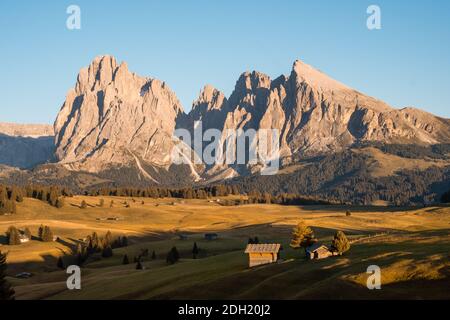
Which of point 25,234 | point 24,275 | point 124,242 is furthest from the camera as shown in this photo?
point 25,234

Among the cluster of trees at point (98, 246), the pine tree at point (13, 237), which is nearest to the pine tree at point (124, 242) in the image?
the cluster of trees at point (98, 246)

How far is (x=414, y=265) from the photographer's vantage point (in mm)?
67188

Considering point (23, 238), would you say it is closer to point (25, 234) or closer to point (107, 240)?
point (25, 234)

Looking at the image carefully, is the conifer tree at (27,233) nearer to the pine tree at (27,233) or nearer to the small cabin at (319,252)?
the pine tree at (27,233)

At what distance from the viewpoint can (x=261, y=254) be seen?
9225 centimetres

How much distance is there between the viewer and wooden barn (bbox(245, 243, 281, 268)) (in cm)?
9106

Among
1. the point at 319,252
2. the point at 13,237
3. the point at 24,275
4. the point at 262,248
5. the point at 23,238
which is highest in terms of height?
the point at 262,248

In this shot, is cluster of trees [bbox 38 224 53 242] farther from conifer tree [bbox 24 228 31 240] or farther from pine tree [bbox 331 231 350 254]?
pine tree [bbox 331 231 350 254]

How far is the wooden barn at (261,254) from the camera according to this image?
3585 inches

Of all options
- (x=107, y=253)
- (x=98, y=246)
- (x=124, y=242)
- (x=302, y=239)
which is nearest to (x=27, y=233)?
(x=124, y=242)
